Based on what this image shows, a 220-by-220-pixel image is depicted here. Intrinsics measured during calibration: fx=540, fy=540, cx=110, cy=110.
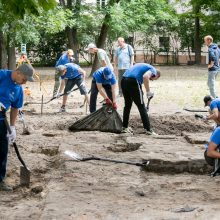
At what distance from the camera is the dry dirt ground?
5.59 meters

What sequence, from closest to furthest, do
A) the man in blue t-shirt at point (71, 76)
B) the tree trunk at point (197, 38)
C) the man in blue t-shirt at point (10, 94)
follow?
the man in blue t-shirt at point (10, 94), the man in blue t-shirt at point (71, 76), the tree trunk at point (197, 38)

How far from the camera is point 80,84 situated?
44.4 ft

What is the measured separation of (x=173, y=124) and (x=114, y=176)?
5009 mm

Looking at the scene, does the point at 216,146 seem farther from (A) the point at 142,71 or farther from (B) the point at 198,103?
(B) the point at 198,103

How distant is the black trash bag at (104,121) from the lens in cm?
1087

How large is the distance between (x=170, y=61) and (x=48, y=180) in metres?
37.4

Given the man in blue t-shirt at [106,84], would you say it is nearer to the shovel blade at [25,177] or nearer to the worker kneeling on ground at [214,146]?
the shovel blade at [25,177]

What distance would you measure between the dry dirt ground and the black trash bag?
0.31 metres

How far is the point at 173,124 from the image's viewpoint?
12008 millimetres

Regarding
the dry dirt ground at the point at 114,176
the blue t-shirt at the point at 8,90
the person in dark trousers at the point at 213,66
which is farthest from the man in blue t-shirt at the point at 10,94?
the person in dark trousers at the point at 213,66

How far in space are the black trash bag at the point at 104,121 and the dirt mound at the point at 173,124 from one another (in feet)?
2.09

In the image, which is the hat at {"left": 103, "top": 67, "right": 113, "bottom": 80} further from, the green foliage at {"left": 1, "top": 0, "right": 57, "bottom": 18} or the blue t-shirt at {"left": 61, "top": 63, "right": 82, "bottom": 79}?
the green foliage at {"left": 1, "top": 0, "right": 57, "bottom": 18}

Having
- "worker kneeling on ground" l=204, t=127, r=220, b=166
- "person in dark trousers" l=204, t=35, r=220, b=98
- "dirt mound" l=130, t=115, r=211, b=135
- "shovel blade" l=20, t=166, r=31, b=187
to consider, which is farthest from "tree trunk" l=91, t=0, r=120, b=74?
"worker kneeling on ground" l=204, t=127, r=220, b=166

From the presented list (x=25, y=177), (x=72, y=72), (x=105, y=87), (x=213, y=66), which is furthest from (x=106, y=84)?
(x=25, y=177)
